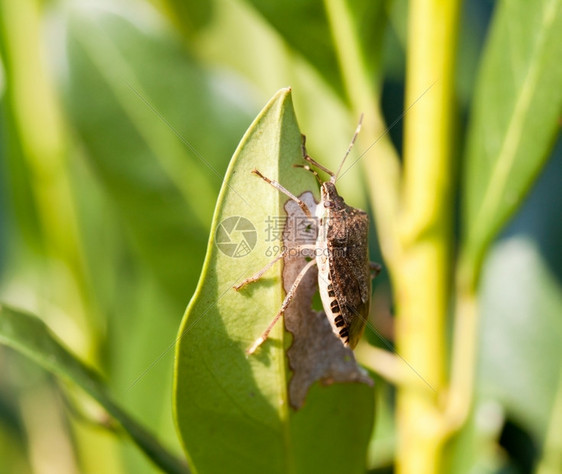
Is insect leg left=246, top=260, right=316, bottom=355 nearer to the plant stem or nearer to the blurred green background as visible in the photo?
the plant stem

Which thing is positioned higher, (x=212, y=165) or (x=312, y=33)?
(x=312, y=33)

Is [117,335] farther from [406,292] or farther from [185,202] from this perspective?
[406,292]

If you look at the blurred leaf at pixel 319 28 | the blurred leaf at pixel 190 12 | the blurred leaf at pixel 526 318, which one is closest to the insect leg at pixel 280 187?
the blurred leaf at pixel 319 28

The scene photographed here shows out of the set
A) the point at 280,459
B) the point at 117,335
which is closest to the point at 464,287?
the point at 280,459

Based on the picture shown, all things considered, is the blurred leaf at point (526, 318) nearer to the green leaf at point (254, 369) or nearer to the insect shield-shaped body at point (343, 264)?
the insect shield-shaped body at point (343, 264)

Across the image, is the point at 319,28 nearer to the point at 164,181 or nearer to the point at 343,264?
the point at 343,264
